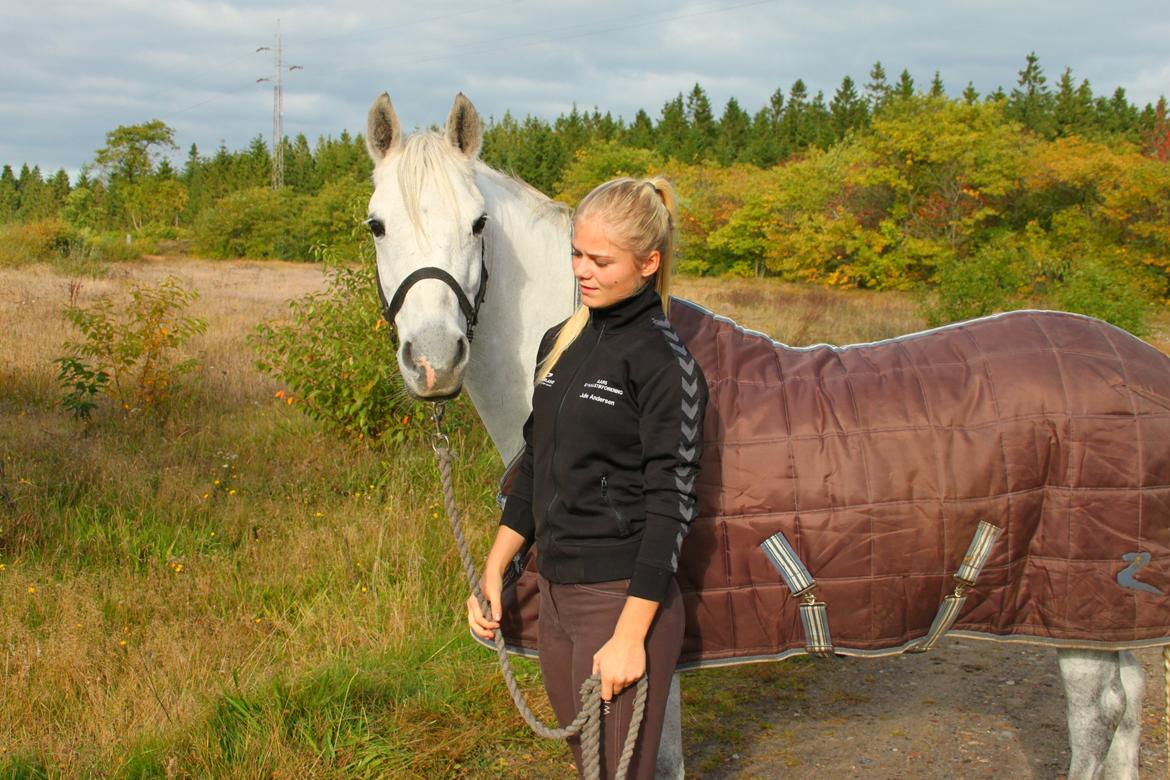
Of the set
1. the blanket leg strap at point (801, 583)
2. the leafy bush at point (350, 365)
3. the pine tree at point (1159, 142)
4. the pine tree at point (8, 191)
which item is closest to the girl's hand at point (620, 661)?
the blanket leg strap at point (801, 583)

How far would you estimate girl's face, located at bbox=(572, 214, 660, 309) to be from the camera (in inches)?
65.4

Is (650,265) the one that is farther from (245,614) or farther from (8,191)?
(8,191)

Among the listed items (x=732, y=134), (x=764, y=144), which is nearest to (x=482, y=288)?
(x=764, y=144)

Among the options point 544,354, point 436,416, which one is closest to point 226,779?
point 436,416

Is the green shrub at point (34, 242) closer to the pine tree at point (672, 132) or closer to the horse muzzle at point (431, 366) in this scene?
the horse muzzle at point (431, 366)

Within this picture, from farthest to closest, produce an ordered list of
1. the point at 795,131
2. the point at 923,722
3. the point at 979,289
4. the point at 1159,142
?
the point at 795,131, the point at 1159,142, the point at 979,289, the point at 923,722

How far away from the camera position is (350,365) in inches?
223

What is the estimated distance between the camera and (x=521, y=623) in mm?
2105

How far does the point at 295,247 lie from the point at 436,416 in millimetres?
42693

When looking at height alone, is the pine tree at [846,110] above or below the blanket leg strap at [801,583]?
above

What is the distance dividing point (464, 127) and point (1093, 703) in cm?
244

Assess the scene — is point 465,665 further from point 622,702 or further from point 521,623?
point 622,702

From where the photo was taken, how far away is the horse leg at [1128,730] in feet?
7.61

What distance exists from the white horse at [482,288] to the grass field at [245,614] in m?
1.13
